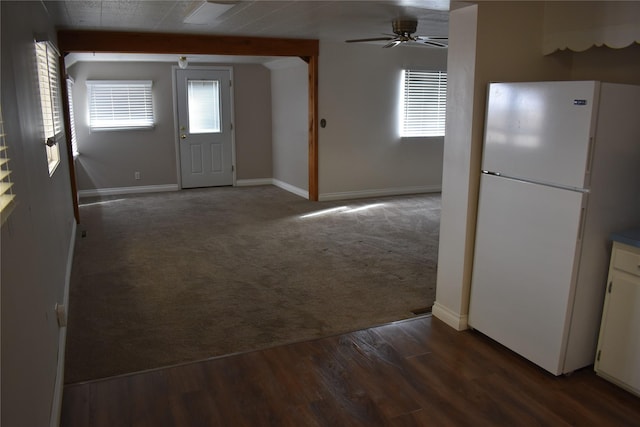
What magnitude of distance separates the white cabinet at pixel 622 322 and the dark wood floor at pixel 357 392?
0.11 meters

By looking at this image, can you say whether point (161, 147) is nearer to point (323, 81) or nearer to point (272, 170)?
point (272, 170)

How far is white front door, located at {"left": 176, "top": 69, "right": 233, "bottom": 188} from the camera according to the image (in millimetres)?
8031

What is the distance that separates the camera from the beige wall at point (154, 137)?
7.47 meters

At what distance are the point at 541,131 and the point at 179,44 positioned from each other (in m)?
4.77

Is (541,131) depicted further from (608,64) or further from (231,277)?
(231,277)

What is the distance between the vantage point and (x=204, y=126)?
8.27 meters

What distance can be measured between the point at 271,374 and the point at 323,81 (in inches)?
198

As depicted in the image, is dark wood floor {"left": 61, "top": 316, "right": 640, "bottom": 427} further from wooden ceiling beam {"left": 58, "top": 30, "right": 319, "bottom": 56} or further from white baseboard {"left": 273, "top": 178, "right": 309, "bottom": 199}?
white baseboard {"left": 273, "top": 178, "right": 309, "bottom": 199}

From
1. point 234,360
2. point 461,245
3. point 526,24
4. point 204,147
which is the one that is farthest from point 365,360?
point 204,147

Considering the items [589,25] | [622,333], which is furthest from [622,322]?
[589,25]

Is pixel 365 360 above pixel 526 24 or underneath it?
underneath

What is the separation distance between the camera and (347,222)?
5.91m

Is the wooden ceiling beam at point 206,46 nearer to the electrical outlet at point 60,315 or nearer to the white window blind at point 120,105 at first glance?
the white window blind at point 120,105

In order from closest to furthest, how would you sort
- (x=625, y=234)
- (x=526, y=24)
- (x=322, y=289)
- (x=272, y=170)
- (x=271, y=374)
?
(x=625, y=234), (x=271, y=374), (x=526, y=24), (x=322, y=289), (x=272, y=170)
